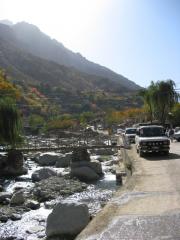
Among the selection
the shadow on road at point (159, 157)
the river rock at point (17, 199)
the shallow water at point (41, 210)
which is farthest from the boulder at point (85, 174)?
the river rock at point (17, 199)

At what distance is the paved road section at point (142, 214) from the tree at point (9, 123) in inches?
1177

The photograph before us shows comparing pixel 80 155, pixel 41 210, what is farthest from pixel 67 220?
pixel 80 155

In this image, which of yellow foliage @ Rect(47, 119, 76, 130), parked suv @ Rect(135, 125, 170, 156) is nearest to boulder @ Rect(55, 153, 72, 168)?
parked suv @ Rect(135, 125, 170, 156)

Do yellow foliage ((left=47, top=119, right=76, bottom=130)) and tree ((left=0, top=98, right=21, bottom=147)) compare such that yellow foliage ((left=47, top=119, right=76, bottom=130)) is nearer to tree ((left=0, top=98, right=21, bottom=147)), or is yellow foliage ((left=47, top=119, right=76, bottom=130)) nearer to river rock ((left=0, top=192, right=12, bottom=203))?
tree ((left=0, top=98, right=21, bottom=147))

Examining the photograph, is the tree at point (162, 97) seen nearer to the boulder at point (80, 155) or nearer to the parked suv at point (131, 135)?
the parked suv at point (131, 135)

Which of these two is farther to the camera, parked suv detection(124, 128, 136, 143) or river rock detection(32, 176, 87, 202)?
parked suv detection(124, 128, 136, 143)

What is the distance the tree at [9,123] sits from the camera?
47.4 m

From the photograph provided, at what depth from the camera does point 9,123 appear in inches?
1876

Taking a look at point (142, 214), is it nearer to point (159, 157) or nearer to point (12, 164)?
point (159, 157)

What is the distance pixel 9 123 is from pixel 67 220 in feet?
115

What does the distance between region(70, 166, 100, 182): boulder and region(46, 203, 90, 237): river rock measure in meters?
26.5

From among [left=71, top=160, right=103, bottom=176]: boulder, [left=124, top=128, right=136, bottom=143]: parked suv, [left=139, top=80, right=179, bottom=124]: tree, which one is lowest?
[left=71, top=160, right=103, bottom=176]: boulder

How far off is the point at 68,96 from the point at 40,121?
51179 millimetres

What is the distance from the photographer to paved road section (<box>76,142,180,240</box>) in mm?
10438
